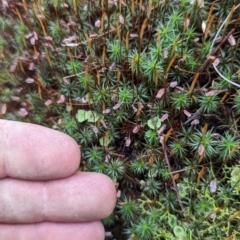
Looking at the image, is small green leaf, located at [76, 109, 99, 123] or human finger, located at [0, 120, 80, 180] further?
small green leaf, located at [76, 109, 99, 123]

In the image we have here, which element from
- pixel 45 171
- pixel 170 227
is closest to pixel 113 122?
pixel 45 171

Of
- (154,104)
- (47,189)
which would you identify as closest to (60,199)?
(47,189)

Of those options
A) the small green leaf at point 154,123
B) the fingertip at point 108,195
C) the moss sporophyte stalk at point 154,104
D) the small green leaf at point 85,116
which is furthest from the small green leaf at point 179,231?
the small green leaf at point 85,116

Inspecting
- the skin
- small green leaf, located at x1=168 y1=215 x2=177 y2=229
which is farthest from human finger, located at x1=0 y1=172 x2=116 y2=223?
small green leaf, located at x1=168 y1=215 x2=177 y2=229

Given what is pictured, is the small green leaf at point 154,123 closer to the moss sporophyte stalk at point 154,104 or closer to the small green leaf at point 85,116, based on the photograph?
the moss sporophyte stalk at point 154,104

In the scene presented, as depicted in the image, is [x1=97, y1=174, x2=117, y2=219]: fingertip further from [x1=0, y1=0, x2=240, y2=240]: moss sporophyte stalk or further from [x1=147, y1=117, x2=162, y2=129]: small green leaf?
[x1=147, y1=117, x2=162, y2=129]: small green leaf

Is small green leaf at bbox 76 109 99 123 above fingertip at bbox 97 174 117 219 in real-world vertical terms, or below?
above

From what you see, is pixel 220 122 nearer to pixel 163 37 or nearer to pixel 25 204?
pixel 163 37
